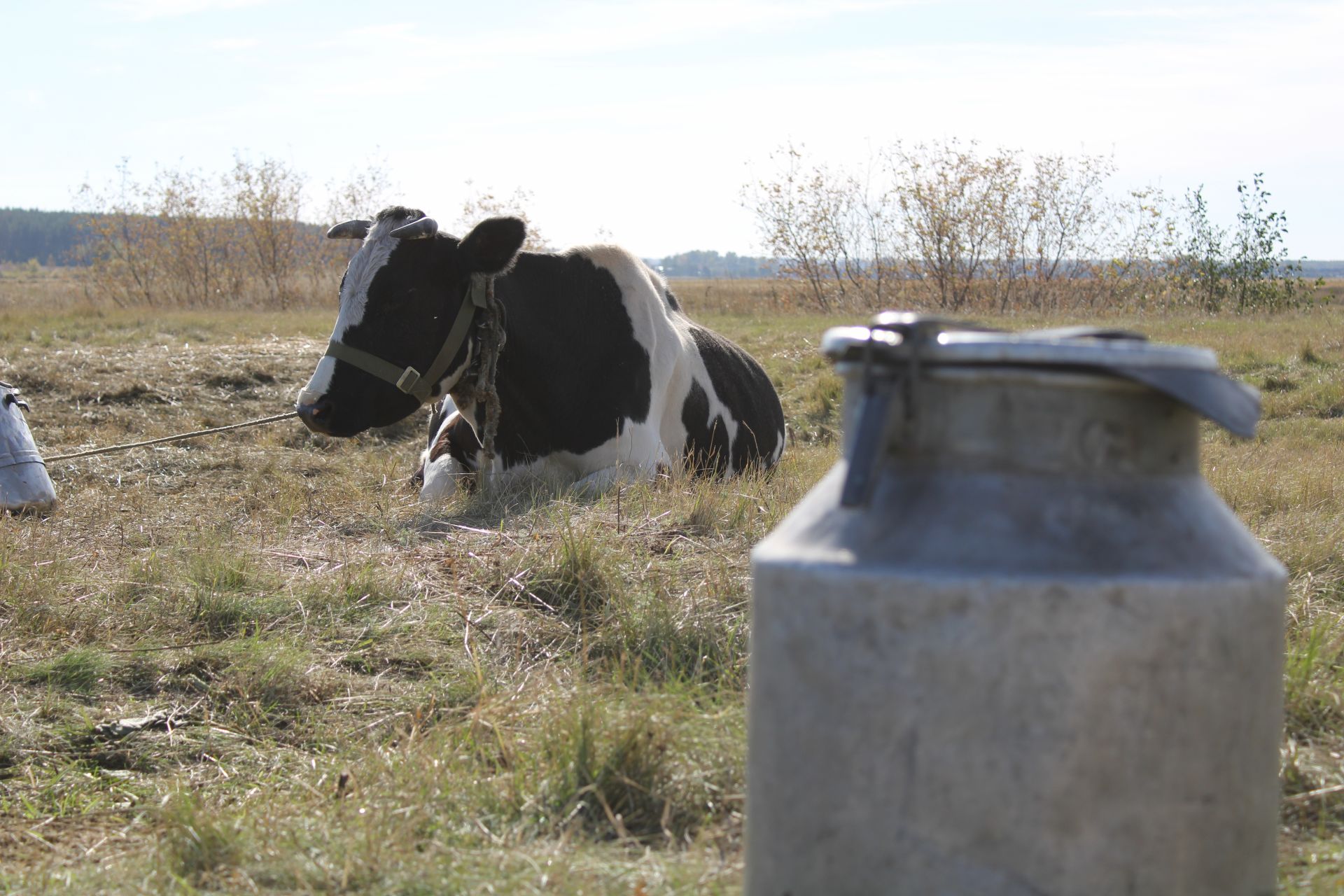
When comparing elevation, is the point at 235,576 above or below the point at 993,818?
below

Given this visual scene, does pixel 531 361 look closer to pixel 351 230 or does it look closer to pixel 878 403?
pixel 351 230

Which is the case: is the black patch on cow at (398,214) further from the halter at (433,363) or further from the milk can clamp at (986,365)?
the milk can clamp at (986,365)

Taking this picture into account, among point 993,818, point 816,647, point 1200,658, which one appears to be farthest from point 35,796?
point 1200,658

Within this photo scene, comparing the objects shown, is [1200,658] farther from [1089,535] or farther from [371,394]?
[371,394]

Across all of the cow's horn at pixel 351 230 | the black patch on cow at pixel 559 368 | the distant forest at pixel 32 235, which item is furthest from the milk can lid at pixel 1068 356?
the distant forest at pixel 32 235

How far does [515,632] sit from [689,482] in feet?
6.77

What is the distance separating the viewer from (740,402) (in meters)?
7.27

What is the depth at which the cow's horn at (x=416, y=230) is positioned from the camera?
17.9 feet

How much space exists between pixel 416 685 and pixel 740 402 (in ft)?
14.1

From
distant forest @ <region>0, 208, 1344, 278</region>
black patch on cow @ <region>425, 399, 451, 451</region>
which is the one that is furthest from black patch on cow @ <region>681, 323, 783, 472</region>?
distant forest @ <region>0, 208, 1344, 278</region>

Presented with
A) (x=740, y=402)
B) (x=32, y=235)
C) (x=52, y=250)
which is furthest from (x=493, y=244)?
(x=32, y=235)

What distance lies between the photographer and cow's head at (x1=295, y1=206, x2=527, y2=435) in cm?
545

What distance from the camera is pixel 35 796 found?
2.80 m

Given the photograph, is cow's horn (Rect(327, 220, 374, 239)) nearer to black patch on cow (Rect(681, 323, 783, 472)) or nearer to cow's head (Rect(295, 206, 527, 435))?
cow's head (Rect(295, 206, 527, 435))
